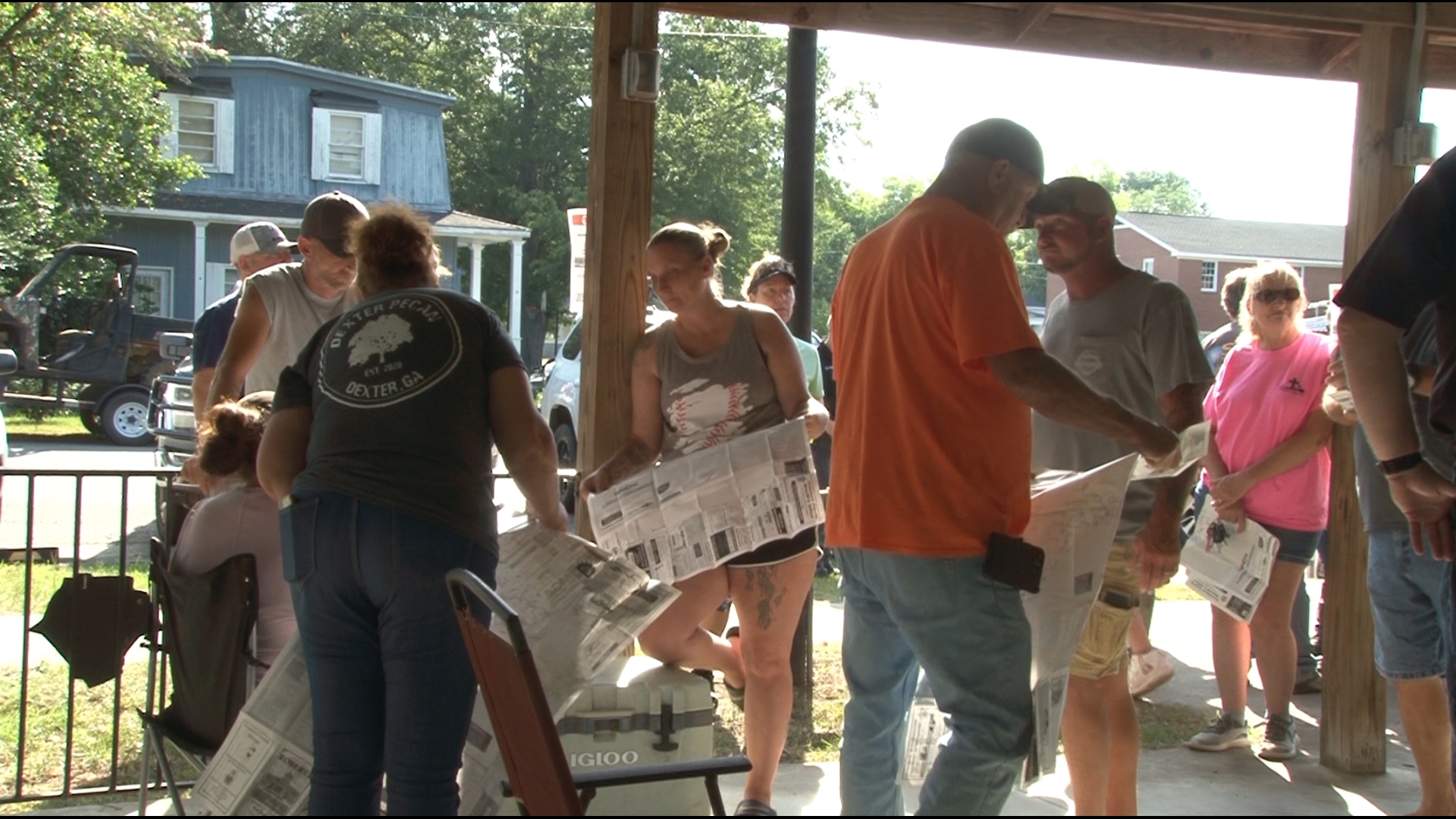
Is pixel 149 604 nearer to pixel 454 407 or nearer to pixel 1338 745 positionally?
pixel 454 407

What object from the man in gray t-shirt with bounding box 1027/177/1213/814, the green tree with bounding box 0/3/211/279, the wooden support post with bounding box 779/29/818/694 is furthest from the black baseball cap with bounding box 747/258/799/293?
the green tree with bounding box 0/3/211/279

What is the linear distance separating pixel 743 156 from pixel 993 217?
21.6 m

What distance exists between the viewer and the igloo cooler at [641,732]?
3580 millimetres

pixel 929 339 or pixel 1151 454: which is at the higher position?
pixel 929 339

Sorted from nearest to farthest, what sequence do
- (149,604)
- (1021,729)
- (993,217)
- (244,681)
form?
(1021,729), (993,217), (244,681), (149,604)

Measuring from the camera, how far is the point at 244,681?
129 inches

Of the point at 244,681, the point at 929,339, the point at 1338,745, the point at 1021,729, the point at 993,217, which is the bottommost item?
the point at 1338,745

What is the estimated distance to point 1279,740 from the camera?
4.59 meters

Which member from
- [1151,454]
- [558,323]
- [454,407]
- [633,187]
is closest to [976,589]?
[1151,454]

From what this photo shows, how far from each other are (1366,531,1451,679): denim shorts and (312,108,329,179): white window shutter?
21303mm

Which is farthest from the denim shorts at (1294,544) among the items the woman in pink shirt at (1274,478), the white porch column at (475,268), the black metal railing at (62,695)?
the white porch column at (475,268)

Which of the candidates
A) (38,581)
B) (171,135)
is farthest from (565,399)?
(171,135)

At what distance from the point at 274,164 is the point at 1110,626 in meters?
21.6

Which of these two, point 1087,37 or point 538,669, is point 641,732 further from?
point 1087,37
